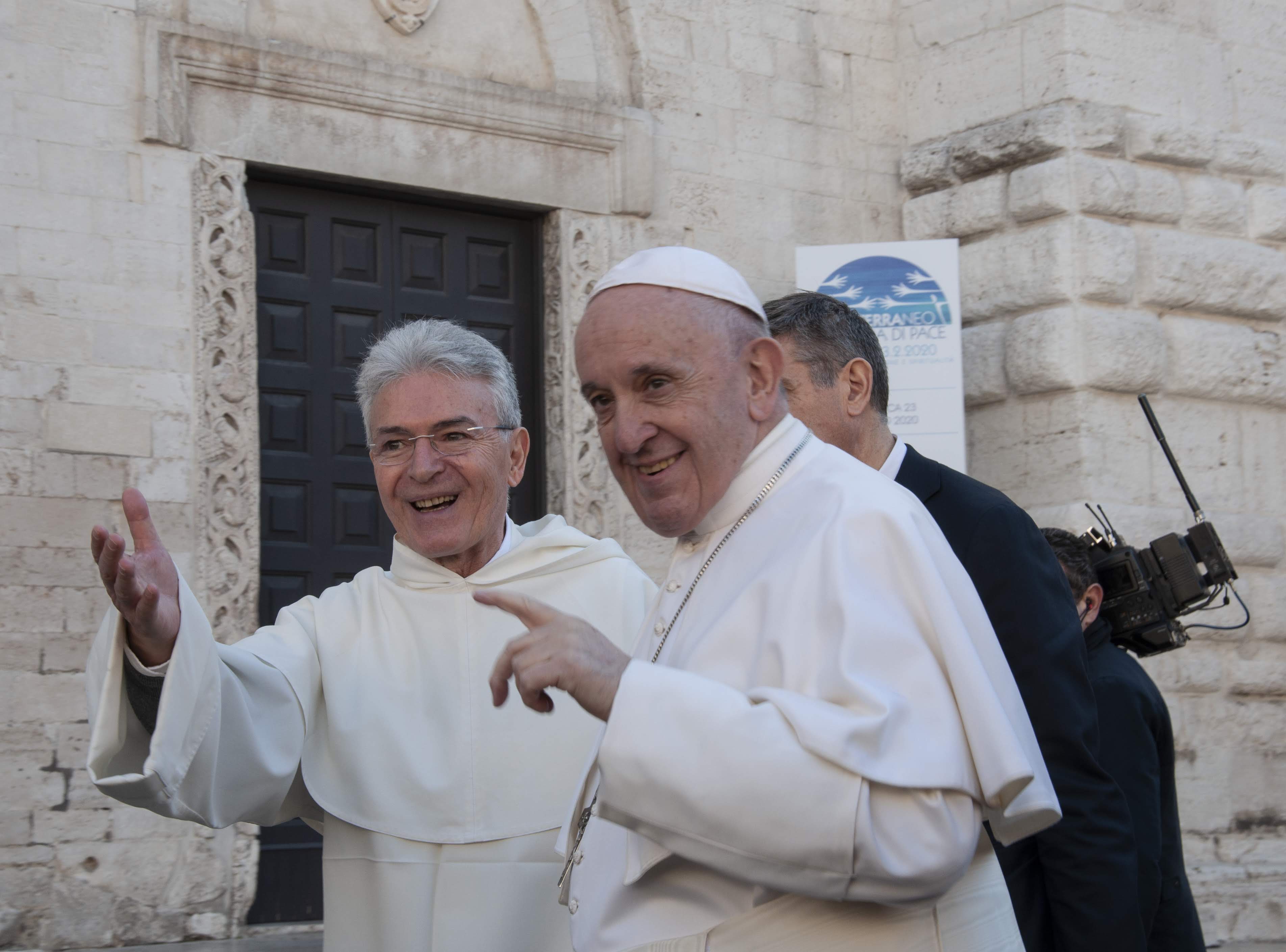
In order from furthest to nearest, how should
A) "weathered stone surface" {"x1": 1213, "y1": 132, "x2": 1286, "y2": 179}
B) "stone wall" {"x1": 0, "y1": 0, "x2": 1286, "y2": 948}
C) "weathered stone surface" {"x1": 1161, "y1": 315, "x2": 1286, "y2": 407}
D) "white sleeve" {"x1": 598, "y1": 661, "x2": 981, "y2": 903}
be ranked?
"weathered stone surface" {"x1": 1213, "y1": 132, "x2": 1286, "y2": 179}
"weathered stone surface" {"x1": 1161, "y1": 315, "x2": 1286, "y2": 407}
"stone wall" {"x1": 0, "y1": 0, "x2": 1286, "y2": 948}
"white sleeve" {"x1": 598, "y1": 661, "x2": 981, "y2": 903}

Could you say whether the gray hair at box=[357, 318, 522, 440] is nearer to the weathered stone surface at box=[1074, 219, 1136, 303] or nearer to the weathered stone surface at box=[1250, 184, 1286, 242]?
the weathered stone surface at box=[1074, 219, 1136, 303]

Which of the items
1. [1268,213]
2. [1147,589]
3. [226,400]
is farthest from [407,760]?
[1268,213]

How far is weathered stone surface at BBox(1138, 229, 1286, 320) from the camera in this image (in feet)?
26.2

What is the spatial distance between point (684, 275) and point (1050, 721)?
1.15m

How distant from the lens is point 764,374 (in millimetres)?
2191

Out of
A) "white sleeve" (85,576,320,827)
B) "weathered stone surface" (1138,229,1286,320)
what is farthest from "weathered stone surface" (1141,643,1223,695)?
"white sleeve" (85,576,320,827)

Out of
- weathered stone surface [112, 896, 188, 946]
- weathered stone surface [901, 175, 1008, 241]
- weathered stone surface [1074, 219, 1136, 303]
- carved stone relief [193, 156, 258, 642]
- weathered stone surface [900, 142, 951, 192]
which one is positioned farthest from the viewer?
weathered stone surface [900, 142, 951, 192]

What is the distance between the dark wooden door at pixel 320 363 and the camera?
688cm

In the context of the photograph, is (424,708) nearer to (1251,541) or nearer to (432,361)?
(432,361)

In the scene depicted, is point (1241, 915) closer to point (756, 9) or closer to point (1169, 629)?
point (1169, 629)

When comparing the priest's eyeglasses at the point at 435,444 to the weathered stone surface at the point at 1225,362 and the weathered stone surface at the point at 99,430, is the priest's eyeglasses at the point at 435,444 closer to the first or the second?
the weathered stone surface at the point at 99,430

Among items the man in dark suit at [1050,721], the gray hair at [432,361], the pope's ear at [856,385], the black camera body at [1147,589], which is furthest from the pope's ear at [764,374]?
the black camera body at [1147,589]

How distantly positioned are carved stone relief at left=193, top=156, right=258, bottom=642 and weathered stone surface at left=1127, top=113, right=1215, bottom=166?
448 cm

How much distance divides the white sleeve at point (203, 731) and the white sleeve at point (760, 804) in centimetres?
99
